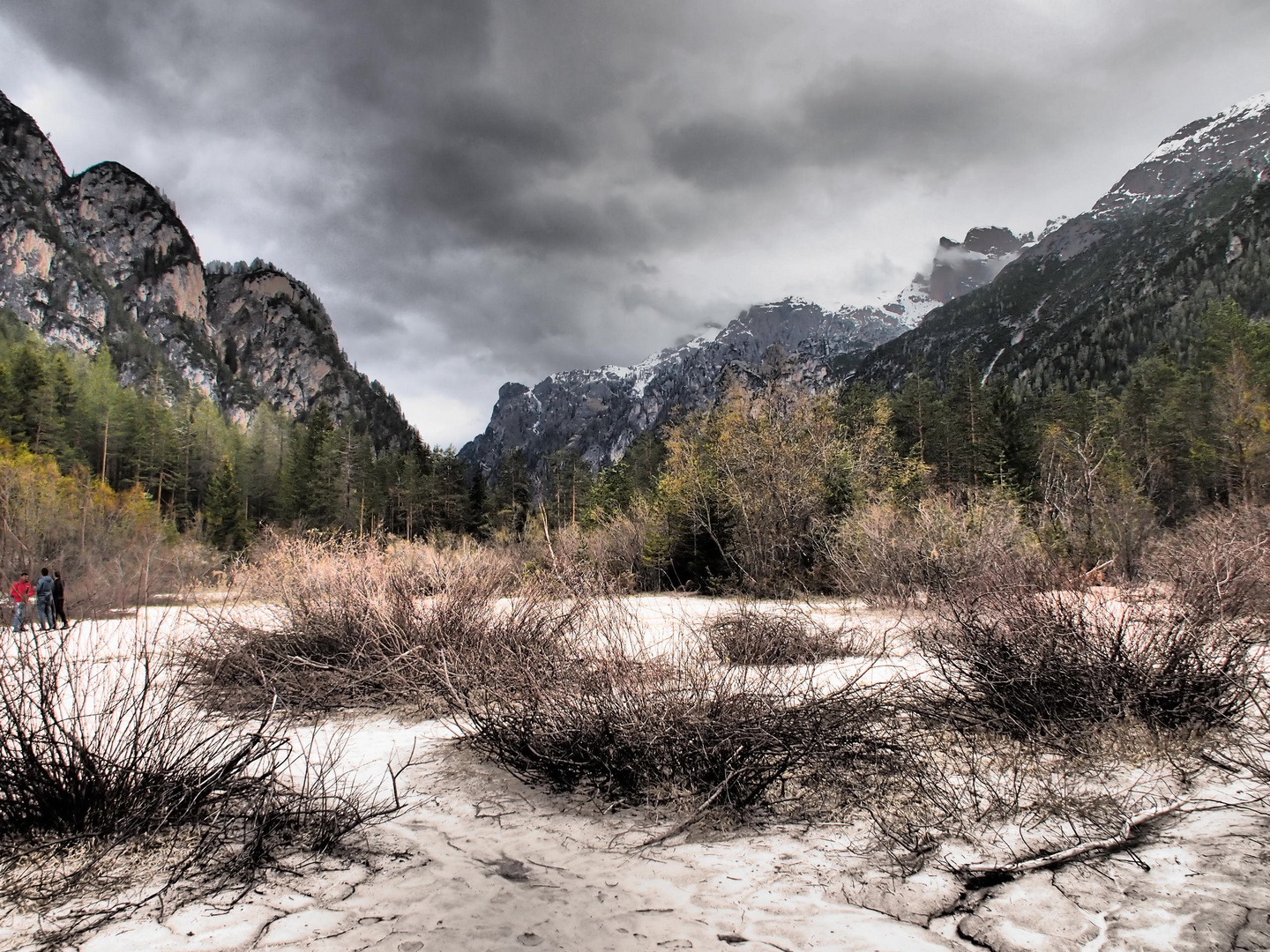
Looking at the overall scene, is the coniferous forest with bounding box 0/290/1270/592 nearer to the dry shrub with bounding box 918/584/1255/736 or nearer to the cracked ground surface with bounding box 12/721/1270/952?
the cracked ground surface with bounding box 12/721/1270/952

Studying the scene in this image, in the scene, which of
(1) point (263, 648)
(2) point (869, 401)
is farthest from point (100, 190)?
(1) point (263, 648)

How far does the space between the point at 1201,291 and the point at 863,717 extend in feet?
420

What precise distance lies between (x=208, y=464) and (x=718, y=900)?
7283 cm

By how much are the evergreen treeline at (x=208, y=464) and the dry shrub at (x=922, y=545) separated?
38.8 meters

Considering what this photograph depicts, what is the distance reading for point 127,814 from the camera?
11.5ft

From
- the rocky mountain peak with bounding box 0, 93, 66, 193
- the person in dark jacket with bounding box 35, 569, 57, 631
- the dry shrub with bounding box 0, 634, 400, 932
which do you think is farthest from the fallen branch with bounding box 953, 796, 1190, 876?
the rocky mountain peak with bounding box 0, 93, 66, 193

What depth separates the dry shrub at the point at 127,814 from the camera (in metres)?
3.07

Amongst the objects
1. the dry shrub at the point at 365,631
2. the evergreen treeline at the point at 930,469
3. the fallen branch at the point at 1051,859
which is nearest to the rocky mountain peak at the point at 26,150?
the evergreen treeline at the point at 930,469

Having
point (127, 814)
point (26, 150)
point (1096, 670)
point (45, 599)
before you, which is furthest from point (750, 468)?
point (26, 150)

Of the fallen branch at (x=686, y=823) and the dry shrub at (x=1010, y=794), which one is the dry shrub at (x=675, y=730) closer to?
the fallen branch at (x=686, y=823)

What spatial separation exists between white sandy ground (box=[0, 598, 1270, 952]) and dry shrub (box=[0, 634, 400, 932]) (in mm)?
234

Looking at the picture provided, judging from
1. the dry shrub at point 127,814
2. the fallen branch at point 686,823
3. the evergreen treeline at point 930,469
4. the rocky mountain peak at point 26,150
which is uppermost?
the rocky mountain peak at point 26,150

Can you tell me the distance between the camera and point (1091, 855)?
3109 mm

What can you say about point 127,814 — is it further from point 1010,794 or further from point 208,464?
point 208,464
